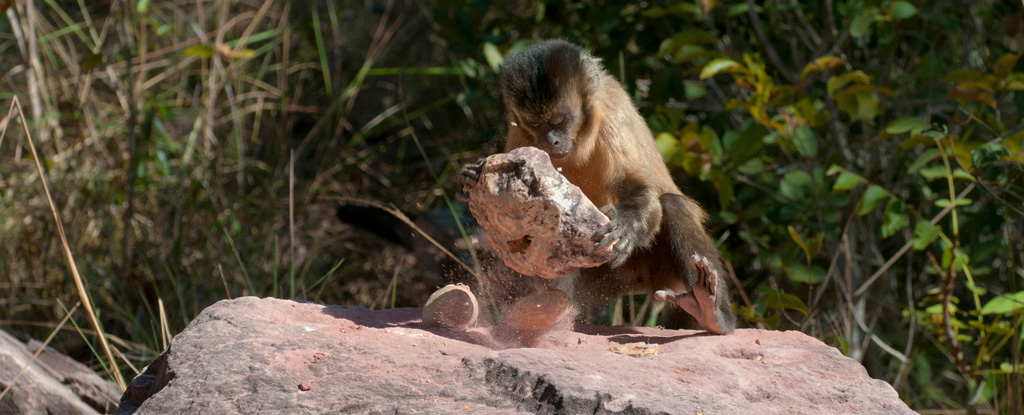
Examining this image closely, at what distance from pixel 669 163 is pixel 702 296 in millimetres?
1376

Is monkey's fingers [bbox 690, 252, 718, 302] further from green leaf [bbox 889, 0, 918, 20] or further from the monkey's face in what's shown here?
green leaf [bbox 889, 0, 918, 20]

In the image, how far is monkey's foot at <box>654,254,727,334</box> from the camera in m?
3.14

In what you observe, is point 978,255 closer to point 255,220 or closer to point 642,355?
point 642,355

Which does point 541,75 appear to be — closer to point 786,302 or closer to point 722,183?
point 722,183

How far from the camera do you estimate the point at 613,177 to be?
3.68m

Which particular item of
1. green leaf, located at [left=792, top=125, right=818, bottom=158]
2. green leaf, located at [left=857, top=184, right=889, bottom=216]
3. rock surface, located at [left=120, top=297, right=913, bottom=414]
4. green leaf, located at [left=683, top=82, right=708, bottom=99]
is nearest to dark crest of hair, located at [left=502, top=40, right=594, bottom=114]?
rock surface, located at [left=120, top=297, right=913, bottom=414]

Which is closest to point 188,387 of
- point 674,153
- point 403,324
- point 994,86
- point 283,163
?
point 403,324

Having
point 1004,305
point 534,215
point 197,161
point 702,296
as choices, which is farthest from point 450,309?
point 197,161

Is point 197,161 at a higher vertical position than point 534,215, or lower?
lower

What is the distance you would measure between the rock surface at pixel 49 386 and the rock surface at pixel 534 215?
5.58 ft

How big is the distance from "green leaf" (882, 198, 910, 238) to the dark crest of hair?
1605 millimetres

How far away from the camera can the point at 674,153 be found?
4363 mm

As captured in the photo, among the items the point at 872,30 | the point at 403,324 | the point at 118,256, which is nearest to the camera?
the point at 403,324

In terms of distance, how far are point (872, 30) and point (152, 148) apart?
4.50 meters
